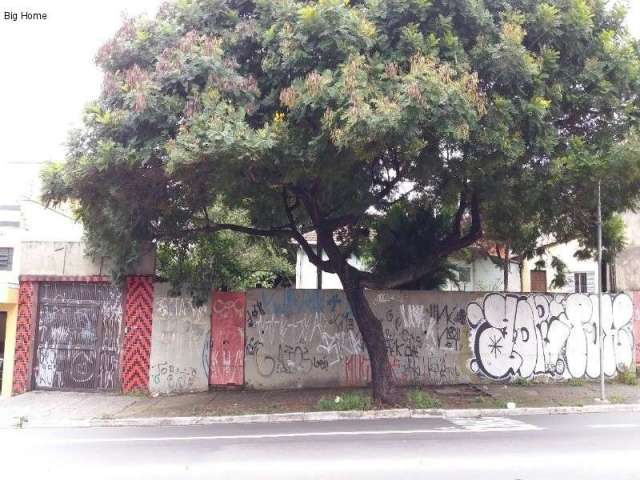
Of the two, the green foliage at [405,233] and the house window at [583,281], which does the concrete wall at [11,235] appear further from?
the house window at [583,281]

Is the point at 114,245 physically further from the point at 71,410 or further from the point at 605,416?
the point at 605,416

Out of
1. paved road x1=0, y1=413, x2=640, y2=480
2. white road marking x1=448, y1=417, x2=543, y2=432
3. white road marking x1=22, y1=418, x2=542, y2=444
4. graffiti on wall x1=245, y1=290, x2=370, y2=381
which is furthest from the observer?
graffiti on wall x1=245, y1=290, x2=370, y2=381

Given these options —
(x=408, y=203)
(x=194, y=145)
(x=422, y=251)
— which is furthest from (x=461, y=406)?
(x=194, y=145)

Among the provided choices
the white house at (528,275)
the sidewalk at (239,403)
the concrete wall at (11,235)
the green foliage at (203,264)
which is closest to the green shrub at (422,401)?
the sidewalk at (239,403)

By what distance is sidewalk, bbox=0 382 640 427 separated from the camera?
1049 centimetres

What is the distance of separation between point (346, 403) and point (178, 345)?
4.36 meters

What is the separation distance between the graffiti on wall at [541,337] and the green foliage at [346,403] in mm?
3846

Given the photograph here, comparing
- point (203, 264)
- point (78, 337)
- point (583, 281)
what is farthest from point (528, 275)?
point (78, 337)

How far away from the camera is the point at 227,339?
13.0 meters

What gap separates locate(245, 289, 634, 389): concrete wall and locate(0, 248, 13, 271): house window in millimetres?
5731

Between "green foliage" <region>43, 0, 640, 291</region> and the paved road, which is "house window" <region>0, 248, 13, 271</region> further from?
the paved road

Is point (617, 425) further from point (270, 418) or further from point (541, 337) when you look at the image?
point (270, 418)

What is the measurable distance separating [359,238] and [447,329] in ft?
10.1

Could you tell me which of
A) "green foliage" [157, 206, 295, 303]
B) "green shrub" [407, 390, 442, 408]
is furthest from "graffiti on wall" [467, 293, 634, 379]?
"green foliage" [157, 206, 295, 303]
